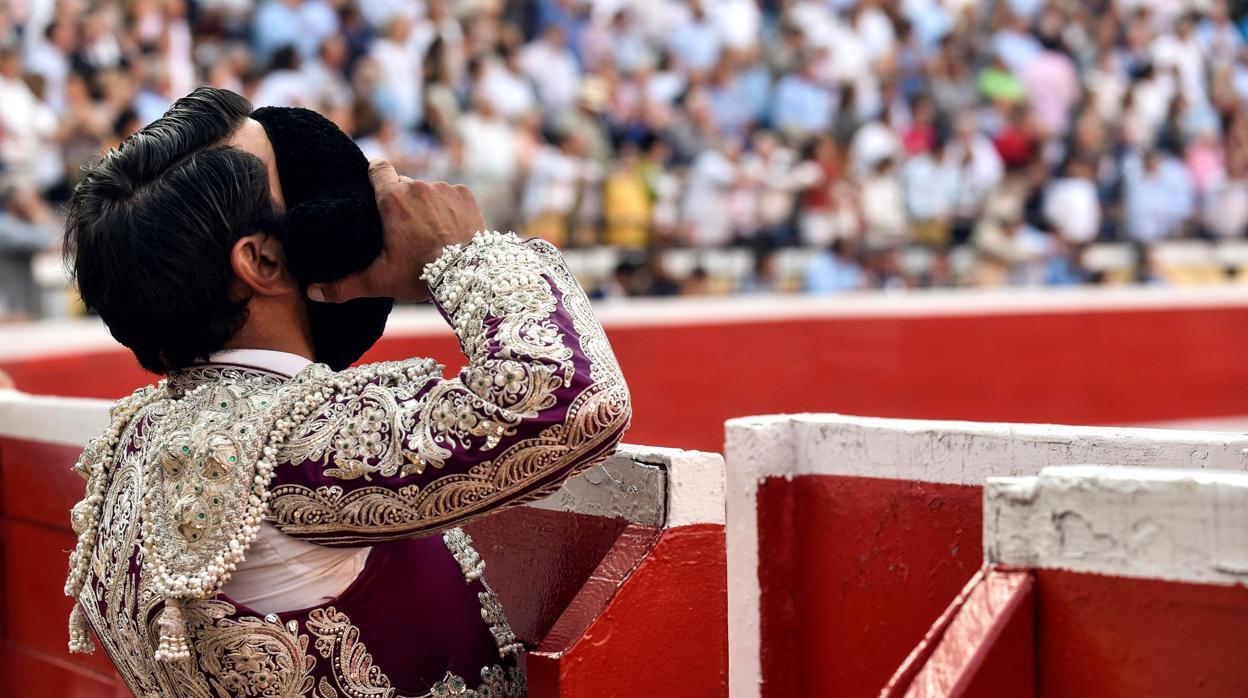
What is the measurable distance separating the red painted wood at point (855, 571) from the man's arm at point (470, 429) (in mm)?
516

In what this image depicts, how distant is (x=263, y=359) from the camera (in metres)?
Answer: 1.73

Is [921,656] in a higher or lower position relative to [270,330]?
lower

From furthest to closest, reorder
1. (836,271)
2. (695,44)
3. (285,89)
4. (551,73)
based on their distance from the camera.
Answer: (695,44) < (551,73) < (836,271) < (285,89)

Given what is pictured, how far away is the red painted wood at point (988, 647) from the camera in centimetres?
146

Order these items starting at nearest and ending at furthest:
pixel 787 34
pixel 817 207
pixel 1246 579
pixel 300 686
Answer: pixel 1246 579
pixel 300 686
pixel 817 207
pixel 787 34

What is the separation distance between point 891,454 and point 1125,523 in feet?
1.92

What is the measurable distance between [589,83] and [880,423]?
27.2ft

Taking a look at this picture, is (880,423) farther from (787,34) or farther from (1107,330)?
(787,34)

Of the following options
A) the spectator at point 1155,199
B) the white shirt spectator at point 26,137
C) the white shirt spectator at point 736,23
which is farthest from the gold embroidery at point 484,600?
the spectator at point 1155,199

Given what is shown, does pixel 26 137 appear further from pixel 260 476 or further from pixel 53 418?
pixel 260 476

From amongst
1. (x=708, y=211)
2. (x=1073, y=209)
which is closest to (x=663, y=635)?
(x=708, y=211)

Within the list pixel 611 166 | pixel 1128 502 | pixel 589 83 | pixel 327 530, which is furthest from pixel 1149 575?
pixel 589 83

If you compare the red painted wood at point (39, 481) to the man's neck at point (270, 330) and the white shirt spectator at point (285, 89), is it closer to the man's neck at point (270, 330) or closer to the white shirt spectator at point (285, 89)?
the man's neck at point (270, 330)

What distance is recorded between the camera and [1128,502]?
54.7 inches
